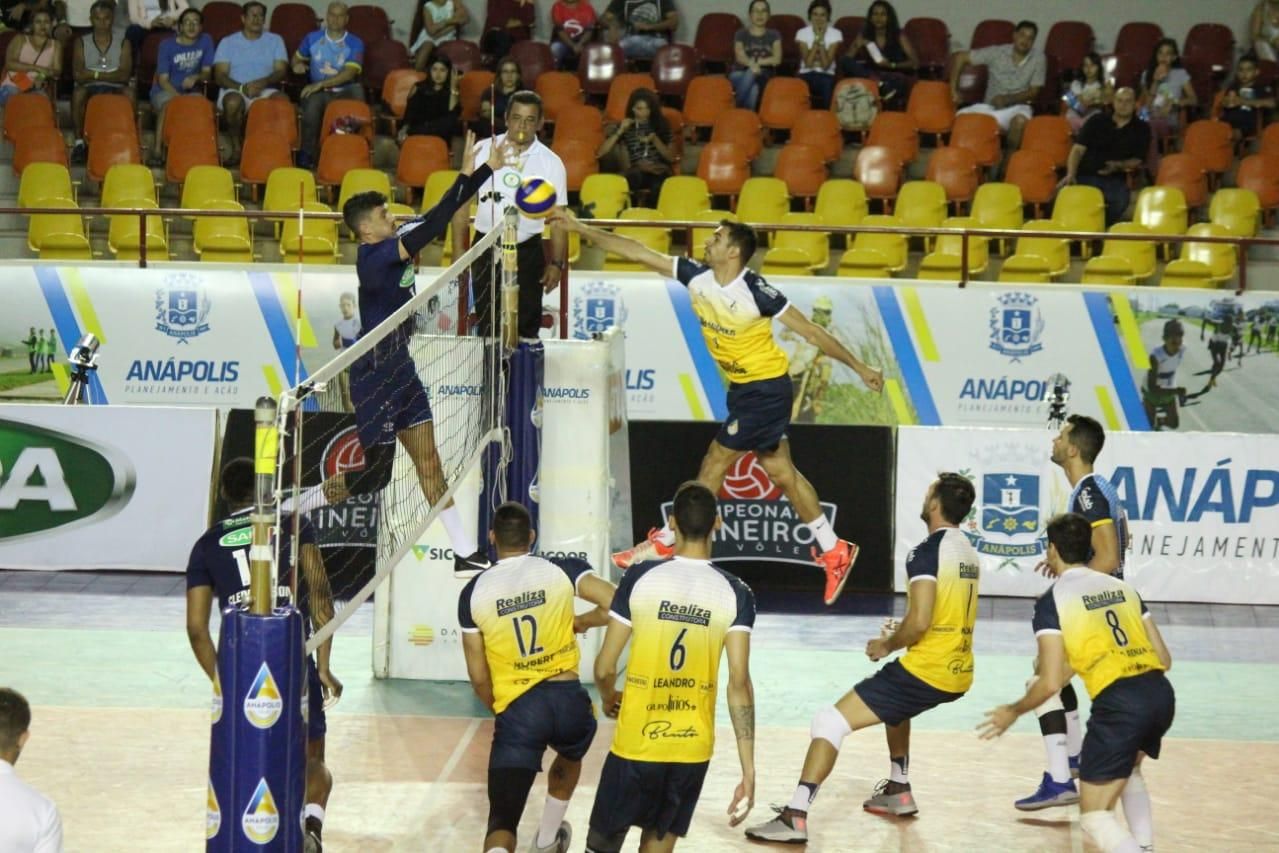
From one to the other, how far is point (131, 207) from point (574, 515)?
8955 mm

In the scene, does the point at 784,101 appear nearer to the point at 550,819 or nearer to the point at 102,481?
the point at 102,481

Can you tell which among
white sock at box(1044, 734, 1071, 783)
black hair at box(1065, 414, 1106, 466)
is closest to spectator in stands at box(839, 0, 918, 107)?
black hair at box(1065, 414, 1106, 466)

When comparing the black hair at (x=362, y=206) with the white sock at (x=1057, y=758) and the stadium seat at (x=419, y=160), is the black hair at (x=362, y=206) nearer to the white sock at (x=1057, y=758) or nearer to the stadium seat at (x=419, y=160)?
the white sock at (x=1057, y=758)

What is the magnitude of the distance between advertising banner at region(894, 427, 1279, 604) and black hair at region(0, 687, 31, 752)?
9947 millimetres

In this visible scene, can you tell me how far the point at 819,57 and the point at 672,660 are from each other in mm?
14827

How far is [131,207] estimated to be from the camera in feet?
59.9

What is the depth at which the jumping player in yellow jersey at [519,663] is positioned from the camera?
759 centimetres

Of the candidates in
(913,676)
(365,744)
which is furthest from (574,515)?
(913,676)

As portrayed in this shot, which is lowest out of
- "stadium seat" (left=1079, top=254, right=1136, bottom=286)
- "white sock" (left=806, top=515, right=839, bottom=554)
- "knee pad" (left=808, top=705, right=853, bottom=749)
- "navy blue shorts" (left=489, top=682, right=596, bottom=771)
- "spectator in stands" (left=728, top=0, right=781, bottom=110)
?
"knee pad" (left=808, top=705, right=853, bottom=749)

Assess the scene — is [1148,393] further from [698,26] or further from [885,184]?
[698,26]

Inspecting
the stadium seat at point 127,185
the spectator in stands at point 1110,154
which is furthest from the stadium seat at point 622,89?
the stadium seat at point 127,185

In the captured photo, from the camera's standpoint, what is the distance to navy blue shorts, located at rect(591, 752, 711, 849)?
7.11 m

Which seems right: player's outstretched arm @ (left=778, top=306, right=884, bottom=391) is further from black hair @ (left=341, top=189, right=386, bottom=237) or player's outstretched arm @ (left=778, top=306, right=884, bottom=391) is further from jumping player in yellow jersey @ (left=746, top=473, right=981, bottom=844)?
black hair @ (left=341, top=189, right=386, bottom=237)

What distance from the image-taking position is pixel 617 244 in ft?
32.5
